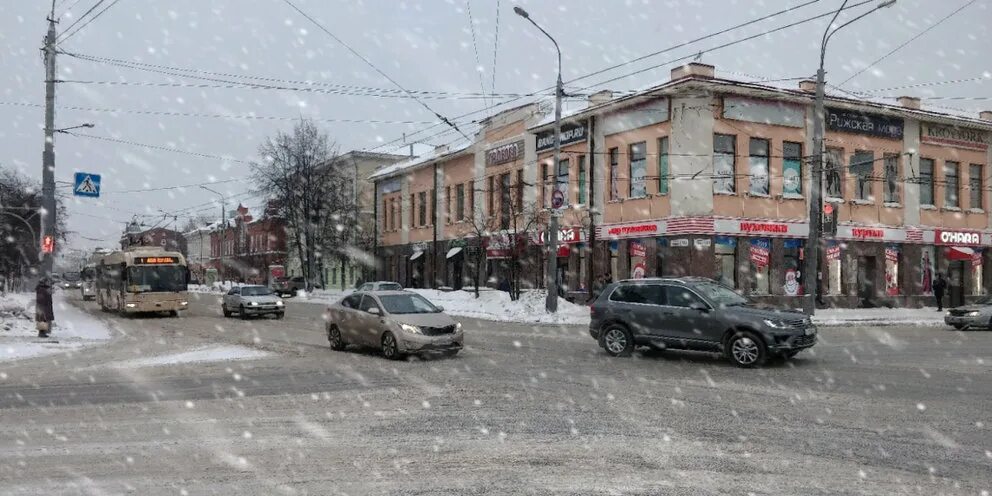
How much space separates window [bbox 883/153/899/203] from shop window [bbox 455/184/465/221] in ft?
80.2

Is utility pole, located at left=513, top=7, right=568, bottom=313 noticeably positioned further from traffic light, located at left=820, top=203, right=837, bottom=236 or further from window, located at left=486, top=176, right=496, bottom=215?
window, located at left=486, top=176, right=496, bottom=215

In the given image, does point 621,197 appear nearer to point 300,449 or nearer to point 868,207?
point 868,207

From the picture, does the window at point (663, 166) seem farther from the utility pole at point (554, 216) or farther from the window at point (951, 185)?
the window at point (951, 185)

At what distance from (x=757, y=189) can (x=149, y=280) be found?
84.3 ft

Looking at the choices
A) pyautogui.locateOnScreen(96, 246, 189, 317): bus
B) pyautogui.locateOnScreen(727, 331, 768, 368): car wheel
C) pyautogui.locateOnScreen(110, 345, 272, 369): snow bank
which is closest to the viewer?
pyautogui.locateOnScreen(727, 331, 768, 368): car wheel

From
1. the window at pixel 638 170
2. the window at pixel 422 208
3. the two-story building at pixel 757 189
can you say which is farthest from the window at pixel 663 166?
the window at pixel 422 208

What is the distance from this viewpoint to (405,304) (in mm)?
17422

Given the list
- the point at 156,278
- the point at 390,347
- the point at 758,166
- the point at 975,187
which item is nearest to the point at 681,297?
the point at 390,347

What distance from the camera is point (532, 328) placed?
27.5 m

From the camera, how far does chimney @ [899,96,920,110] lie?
40.2m

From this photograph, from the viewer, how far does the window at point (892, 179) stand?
39688mm

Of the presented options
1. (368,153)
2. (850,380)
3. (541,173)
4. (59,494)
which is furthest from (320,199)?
(59,494)

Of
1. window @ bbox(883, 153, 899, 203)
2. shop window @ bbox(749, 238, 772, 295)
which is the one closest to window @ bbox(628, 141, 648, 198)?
shop window @ bbox(749, 238, 772, 295)

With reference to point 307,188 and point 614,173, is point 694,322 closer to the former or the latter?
point 614,173
